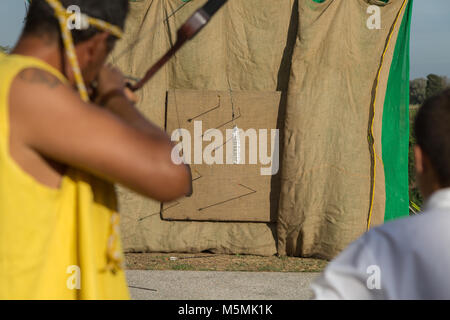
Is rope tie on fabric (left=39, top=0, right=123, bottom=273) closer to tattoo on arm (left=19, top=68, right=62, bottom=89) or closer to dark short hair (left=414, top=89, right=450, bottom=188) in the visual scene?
tattoo on arm (left=19, top=68, right=62, bottom=89)

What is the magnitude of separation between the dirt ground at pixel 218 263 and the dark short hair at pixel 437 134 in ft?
13.9

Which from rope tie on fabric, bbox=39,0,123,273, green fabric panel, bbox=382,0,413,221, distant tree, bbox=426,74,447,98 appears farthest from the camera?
distant tree, bbox=426,74,447,98

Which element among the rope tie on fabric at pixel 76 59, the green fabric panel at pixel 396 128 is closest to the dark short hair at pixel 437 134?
the rope tie on fabric at pixel 76 59

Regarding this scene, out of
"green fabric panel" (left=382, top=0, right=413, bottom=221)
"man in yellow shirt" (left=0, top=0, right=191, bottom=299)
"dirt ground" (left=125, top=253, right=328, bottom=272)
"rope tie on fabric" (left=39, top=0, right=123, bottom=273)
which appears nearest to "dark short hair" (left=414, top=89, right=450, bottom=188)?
"man in yellow shirt" (left=0, top=0, right=191, bottom=299)

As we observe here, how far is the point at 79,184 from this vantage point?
4.36 ft

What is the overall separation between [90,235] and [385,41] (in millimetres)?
4844

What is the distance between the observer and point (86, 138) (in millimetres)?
1182

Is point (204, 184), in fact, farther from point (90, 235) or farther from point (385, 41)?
point (90, 235)

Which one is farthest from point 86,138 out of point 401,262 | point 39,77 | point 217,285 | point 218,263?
point 218,263

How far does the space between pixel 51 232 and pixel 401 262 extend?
77 cm

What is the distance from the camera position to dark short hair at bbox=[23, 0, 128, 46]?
4.24ft

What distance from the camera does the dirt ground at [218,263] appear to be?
553 centimetres

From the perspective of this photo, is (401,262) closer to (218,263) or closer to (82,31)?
(82,31)

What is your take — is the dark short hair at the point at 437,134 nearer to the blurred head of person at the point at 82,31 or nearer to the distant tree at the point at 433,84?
the blurred head of person at the point at 82,31
